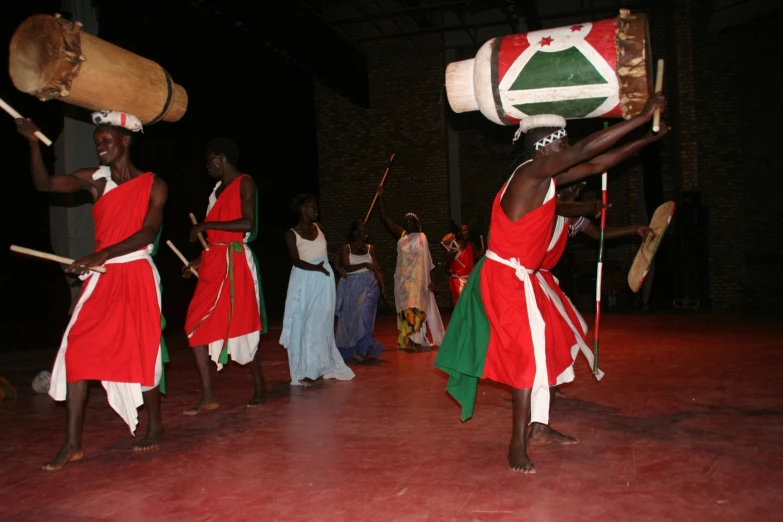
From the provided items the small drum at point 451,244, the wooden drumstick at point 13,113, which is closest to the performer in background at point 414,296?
the small drum at point 451,244

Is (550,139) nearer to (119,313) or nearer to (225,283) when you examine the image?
(119,313)

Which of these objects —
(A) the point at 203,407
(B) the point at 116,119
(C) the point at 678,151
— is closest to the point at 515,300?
(B) the point at 116,119

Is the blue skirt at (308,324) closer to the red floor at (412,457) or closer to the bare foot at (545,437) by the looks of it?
the red floor at (412,457)

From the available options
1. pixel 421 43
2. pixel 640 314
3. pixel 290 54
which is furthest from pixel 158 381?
pixel 421 43

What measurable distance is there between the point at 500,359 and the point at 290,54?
28.2 ft

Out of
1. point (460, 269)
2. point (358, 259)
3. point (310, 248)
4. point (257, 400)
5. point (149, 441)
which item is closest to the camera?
point (149, 441)

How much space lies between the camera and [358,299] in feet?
25.3

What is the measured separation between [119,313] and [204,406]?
5.08 feet

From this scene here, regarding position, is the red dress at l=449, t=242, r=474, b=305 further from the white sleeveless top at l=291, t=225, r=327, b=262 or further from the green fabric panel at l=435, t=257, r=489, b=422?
the green fabric panel at l=435, t=257, r=489, b=422

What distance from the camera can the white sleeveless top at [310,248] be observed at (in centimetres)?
621

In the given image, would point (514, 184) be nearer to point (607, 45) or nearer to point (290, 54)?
point (607, 45)

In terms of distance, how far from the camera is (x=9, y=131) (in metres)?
7.58

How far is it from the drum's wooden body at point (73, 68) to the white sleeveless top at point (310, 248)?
247 centimetres

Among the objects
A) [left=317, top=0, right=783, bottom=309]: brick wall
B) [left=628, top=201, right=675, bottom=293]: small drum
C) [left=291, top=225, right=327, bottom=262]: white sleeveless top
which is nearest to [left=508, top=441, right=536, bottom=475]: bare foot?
[left=628, top=201, right=675, bottom=293]: small drum
